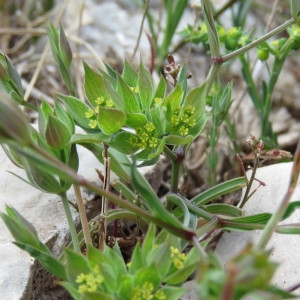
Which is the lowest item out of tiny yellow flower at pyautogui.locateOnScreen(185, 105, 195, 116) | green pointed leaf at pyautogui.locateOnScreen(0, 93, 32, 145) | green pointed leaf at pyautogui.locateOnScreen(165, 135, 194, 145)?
green pointed leaf at pyautogui.locateOnScreen(165, 135, 194, 145)

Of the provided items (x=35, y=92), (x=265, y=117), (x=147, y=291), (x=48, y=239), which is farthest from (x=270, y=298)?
(x=35, y=92)

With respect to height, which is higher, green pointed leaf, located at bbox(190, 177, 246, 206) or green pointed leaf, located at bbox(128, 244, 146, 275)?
green pointed leaf, located at bbox(128, 244, 146, 275)

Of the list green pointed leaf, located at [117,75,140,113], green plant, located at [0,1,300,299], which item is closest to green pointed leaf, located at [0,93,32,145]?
green plant, located at [0,1,300,299]

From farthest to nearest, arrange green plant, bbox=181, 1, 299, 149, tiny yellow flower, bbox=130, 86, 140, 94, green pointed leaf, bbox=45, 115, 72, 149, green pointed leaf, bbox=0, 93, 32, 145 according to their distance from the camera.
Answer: green plant, bbox=181, 1, 299, 149 → tiny yellow flower, bbox=130, 86, 140, 94 → green pointed leaf, bbox=45, 115, 72, 149 → green pointed leaf, bbox=0, 93, 32, 145

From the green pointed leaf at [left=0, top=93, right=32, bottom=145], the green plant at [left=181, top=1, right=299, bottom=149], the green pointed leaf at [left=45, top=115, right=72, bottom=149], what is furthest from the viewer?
the green plant at [left=181, top=1, right=299, bottom=149]

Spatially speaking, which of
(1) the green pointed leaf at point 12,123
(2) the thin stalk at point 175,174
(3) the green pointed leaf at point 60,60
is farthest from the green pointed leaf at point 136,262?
(3) the green pointed leaf at point 60,60

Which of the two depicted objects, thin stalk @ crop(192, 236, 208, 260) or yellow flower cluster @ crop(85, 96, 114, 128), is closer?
thin stalk @ crop(192, 236, 208, 260)

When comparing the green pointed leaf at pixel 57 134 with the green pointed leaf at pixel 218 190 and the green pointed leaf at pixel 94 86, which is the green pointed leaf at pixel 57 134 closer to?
the green pointed leaf at pixel 94 86

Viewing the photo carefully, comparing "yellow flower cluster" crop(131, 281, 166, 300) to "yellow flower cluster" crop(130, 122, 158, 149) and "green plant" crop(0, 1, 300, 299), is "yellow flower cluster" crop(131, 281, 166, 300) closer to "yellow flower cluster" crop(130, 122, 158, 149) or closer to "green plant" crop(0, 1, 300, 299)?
"green plant" crop(0, 1, 300, 299)
